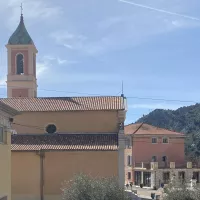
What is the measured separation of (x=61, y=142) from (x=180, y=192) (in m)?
10.4

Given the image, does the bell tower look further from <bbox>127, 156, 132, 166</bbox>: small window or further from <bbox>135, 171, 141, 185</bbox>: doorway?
<bbox>127, 156, 132, 166</bbox>: small window

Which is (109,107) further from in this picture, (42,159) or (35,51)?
(35,51)

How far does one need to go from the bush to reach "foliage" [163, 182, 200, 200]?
4.19 metres

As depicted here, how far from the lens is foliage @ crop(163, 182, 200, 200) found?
27.6 m

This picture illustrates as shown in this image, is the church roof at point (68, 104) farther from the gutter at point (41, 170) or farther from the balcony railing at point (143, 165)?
the balcony railing at point (143, 165)

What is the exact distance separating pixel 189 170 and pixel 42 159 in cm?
3657

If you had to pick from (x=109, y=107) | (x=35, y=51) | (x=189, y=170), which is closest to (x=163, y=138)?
(x=189, y=170)

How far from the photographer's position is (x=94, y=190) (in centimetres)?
2458

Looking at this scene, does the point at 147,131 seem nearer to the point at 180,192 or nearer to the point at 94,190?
the point at 180,192

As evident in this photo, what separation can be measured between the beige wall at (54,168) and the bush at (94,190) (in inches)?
362

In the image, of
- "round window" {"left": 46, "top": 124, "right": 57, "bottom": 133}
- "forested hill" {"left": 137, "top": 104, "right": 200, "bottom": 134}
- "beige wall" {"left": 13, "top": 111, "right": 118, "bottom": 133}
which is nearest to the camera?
"beige wall" {"left": 13, "top": 111, "right": 118, "bottom": 133}

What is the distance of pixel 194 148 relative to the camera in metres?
100

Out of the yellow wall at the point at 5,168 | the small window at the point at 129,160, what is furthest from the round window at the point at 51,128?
the small window at the point at 129,160

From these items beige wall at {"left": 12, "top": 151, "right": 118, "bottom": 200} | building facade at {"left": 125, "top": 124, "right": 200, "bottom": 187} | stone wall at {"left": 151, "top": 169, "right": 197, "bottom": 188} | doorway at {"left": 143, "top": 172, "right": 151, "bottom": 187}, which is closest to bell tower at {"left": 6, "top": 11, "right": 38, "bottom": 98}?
beige wall at {"left": 12, "top": 151, "right": 118, "bottom": 200}
